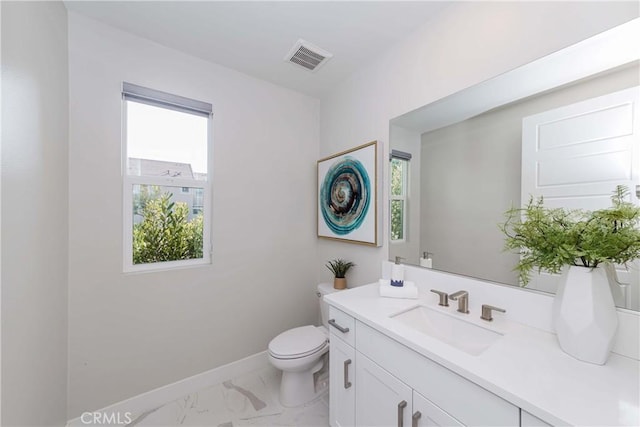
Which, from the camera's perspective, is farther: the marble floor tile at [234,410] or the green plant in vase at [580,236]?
the marble floor tile at [234,410]

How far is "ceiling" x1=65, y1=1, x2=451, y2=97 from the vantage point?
135 centimetres

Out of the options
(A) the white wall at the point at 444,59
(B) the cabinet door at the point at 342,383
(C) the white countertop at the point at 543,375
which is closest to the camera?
(C) the white countertop at the point at 543,375

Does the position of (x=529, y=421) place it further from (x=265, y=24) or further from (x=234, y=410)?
(x=265, y=24)

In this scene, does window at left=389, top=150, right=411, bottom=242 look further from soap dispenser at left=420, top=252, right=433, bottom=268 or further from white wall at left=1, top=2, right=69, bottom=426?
white wall at left=1, top=2, right=69, bottom=426

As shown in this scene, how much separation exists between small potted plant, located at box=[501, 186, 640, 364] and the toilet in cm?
127

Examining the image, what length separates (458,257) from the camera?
1277 mm

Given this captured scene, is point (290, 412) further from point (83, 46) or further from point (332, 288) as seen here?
point (83, 46)

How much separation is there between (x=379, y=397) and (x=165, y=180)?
183 cm

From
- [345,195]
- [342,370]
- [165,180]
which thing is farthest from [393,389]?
[165,180]

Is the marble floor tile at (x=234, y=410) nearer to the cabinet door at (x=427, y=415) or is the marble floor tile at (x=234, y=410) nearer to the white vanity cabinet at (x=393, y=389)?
the white vanity cabinet at (x=393, y=389)

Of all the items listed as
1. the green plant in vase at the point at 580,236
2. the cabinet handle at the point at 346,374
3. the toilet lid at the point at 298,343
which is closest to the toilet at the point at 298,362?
the toilet lid at the point at 298,343

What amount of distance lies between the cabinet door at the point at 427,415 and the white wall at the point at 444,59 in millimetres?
920

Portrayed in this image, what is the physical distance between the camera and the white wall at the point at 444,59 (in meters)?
0.94

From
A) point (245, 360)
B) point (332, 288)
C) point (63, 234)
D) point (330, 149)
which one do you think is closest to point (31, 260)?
point (63, 234)
